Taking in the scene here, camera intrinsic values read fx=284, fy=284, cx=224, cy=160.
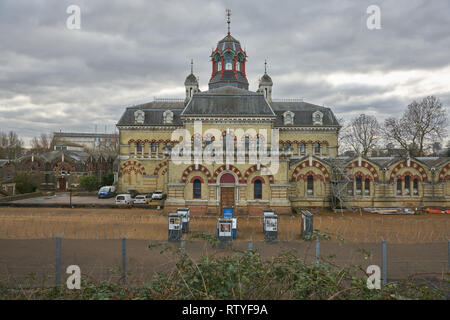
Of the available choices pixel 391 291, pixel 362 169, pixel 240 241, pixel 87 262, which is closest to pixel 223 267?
pixel 391 291

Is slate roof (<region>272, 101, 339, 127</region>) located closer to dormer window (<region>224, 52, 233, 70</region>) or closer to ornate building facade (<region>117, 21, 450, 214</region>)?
ornate building facade (<region>117, 21, 450, 214</region>)

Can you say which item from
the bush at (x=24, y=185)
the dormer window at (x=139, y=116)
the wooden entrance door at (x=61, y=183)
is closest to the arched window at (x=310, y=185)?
the dormer window at (x=139, y=116)

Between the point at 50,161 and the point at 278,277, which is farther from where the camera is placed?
the point at 50,161

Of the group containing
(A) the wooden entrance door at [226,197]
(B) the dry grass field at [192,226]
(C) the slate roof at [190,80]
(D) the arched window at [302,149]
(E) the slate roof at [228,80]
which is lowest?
(B) the dry grass field at [192,226]

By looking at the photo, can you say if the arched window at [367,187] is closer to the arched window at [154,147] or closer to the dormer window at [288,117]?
the dormer window at [288,117]

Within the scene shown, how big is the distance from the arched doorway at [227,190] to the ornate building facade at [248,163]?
0.10 m

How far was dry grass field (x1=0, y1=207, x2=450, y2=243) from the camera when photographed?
18362 mm

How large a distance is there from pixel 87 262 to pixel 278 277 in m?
10.2

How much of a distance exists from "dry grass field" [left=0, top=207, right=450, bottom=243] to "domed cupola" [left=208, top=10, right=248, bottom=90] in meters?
22.0

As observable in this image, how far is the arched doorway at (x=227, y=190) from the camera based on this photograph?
2725 centimetres

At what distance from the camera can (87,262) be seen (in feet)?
42.4
